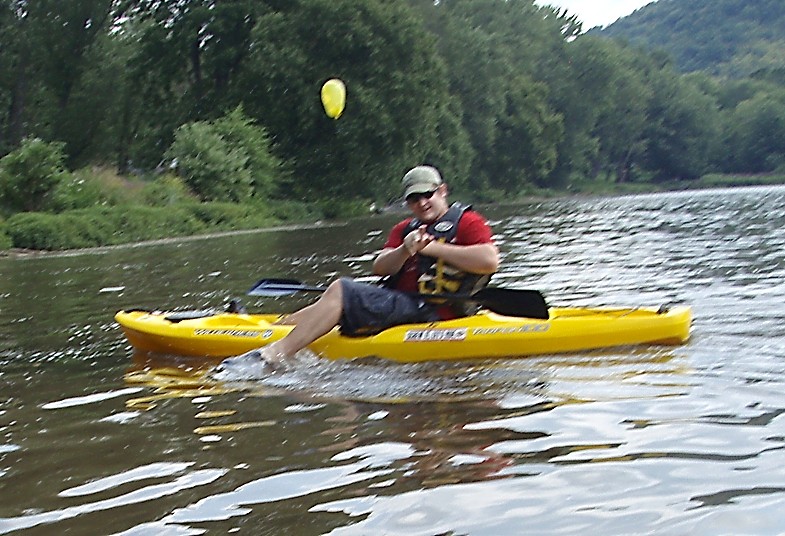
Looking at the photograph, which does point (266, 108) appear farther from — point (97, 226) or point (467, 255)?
point (467, 255)

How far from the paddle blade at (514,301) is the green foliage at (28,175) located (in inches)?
631

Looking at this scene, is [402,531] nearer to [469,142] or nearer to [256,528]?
[256,528]

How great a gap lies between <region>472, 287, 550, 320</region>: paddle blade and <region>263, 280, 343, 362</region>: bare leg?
Answer: 82 centimetres

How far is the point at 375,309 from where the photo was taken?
580 centimetres

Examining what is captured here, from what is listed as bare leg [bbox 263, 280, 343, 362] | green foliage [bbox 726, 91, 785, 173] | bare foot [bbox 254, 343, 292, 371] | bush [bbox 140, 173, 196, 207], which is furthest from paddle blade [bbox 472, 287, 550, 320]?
green foliage [bbox 726, 91, 785, 173]

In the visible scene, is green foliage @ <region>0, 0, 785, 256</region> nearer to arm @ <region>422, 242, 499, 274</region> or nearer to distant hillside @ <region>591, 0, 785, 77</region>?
arm @ <region>422, 242, 499, 274</region>

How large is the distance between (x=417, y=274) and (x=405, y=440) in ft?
7.30

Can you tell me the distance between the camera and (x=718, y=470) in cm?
327

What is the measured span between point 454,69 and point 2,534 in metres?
47.1

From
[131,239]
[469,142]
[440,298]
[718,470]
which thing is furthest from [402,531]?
[469,142]

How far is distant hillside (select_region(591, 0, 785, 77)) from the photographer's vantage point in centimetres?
12719

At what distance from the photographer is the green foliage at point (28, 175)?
20.2m

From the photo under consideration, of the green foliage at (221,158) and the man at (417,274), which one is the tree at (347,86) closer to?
the green foliage at (221,158)

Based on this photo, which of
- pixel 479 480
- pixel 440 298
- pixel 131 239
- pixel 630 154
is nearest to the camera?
pixel 479 480
